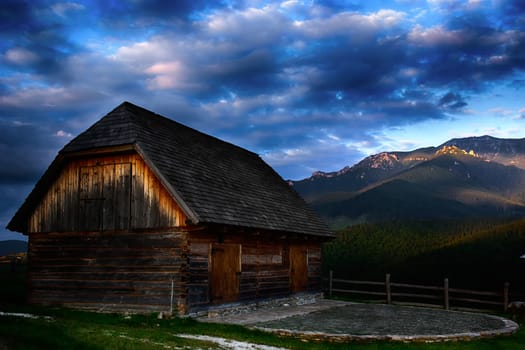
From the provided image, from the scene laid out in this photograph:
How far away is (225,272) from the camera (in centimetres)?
1847

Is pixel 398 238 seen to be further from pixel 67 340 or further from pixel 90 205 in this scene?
pixel 67 340

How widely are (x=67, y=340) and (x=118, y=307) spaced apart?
23.2ft

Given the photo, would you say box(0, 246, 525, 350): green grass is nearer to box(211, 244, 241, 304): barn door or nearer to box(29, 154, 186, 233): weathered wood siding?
→ box(211, 244, 241, 304): barn door

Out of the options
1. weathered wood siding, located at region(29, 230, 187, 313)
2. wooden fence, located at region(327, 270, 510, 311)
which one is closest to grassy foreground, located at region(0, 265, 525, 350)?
weathered wood siding, located at region(29, 230, 187, 313)

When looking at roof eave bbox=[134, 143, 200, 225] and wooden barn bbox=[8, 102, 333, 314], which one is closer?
roof eave bbox=[134, 143, 200, 225]

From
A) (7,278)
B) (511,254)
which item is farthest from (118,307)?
(511,254)

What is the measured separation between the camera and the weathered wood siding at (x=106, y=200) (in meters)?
17.1

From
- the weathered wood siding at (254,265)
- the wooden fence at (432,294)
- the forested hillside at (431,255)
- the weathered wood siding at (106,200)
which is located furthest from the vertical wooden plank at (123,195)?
the forested hillside at (431,255)

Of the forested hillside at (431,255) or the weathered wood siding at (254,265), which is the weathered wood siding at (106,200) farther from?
the forested hillside at (431,255)

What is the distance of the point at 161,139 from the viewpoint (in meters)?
19.4

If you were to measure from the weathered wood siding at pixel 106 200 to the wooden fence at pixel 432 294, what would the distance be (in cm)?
1173

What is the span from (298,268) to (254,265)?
4.49 m

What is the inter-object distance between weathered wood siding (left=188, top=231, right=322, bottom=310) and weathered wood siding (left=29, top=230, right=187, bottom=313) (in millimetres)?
591

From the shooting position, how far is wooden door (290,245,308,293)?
77.5 feet
